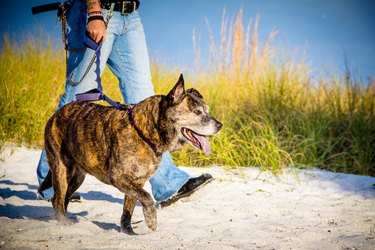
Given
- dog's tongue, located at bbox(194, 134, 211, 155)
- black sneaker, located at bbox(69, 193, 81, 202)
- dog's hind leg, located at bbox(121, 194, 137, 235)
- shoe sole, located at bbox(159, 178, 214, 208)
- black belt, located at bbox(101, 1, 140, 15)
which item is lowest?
black sneaker, located at bbox(69, 193, 81, 202)

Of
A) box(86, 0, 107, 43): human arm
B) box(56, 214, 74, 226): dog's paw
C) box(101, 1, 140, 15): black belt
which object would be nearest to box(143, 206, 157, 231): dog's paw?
box(56, 214, 74, 226): dog's paw

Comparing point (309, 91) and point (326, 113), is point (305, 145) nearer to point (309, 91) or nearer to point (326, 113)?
point (326, 113)

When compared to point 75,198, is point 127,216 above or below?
above

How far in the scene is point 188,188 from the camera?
4203mm

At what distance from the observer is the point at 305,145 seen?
586 centimetres

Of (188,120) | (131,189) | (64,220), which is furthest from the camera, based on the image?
(64,220)

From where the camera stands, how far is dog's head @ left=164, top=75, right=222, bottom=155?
3.12 metres

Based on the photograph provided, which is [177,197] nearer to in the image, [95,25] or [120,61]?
[120,61]

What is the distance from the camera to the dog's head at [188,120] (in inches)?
123

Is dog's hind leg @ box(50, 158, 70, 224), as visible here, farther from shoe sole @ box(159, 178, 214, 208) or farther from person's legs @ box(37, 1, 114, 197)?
shoe sole @ box(159, 178, 214, 208)

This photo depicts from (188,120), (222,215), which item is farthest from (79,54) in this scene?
(222,215)

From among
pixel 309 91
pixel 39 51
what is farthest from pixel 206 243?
pixel 39 51

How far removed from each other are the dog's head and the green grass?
228 cm

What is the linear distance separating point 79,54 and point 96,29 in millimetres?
426
